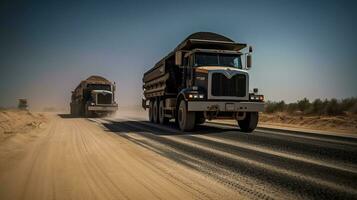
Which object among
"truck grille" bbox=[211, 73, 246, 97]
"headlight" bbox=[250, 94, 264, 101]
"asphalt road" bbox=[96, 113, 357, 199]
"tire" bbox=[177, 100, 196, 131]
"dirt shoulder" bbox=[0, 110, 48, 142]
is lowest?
"asphalt road" bbox=[96, 113, 357, 199]

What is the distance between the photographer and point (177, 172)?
480 cm

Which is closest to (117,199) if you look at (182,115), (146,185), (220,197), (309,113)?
(146,185)

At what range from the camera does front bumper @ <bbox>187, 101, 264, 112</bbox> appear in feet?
36.1

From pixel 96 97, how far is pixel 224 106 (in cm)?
1794

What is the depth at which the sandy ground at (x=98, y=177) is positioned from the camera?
11.9 feet

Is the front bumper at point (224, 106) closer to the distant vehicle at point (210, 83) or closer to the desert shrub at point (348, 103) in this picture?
the distant vehicle at point (210, 83)

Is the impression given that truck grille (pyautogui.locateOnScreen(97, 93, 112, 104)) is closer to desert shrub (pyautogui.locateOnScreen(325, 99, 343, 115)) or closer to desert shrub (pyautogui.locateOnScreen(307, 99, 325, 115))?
desert shrub (pyautogui.locateOnScreen(307, 99, 325, 115))

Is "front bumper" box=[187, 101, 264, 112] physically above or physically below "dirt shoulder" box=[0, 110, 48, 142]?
above

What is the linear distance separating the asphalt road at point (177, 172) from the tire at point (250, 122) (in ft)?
15.3

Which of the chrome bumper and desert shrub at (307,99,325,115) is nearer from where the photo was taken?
desert shrub at (307,99,325,115)

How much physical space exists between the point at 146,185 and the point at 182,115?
25.8 feet

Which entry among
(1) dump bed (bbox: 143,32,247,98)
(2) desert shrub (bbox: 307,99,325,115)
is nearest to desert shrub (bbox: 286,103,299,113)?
(2) desert shrub (bbox: 307,99,325,115)

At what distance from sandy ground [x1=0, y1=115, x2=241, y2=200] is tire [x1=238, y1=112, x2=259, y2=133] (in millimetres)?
6434

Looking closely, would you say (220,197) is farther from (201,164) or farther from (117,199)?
(201,164)
